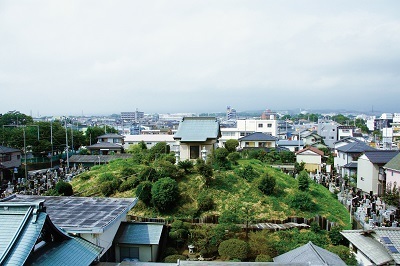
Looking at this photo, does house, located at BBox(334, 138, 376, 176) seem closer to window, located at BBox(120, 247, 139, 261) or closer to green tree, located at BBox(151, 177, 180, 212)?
green tree, located at BBox(151, 177, 180, 212)

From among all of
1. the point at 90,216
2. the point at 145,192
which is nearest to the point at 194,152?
the point at 145,192

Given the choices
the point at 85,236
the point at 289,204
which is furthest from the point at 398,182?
the point at 85,236

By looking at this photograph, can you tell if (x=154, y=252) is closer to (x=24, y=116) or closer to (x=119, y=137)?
(x=119, y=137)

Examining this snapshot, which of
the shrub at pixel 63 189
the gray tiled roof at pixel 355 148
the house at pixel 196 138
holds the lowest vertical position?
the shrub at pixel 63 189

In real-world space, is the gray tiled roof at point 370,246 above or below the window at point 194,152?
below

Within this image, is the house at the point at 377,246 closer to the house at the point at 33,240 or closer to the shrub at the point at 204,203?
the shrub at the point at 204,203

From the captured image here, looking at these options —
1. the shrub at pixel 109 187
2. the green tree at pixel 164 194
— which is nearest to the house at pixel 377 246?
the green tree at pixel 164 194

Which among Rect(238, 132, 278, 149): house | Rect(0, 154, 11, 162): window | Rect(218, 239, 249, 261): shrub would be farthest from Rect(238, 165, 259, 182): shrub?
Rect(0, 154, 11, 162): window
